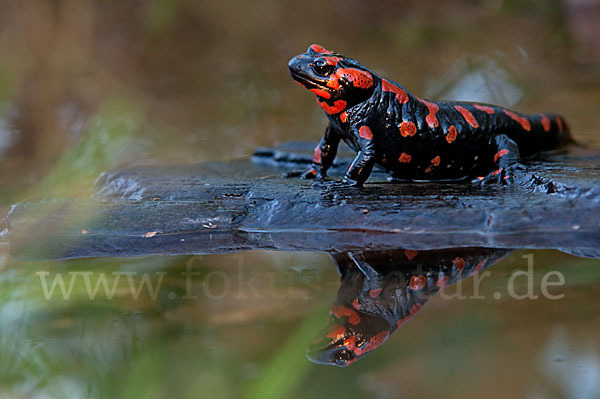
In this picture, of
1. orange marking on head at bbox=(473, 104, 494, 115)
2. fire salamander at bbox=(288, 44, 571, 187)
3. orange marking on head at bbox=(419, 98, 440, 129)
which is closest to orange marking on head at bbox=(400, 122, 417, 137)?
fire salamander at bbox=(288, 44, 571, 187)

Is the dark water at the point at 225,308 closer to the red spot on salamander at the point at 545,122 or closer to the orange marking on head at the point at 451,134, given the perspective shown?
the red spot on salamander at the point at 545,122

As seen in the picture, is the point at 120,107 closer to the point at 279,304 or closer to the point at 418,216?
the point at 279,304

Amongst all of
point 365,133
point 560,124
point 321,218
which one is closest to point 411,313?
point 321,218

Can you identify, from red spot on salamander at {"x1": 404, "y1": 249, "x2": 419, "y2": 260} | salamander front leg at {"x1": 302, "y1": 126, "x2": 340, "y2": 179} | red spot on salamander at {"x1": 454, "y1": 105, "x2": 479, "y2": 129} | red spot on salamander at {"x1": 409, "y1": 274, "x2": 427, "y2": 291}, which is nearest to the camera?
red spot on salamander at {"x1": 409, "y1": 274, "x2": 427, "y2": 291}

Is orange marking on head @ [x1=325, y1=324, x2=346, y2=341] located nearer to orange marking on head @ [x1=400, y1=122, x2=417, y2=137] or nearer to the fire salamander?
the fire salamander

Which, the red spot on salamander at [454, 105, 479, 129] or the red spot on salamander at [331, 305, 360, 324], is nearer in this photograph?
the red spot on salamander at [331, 305, 360, 324]

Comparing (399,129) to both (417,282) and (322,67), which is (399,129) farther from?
(417,282)

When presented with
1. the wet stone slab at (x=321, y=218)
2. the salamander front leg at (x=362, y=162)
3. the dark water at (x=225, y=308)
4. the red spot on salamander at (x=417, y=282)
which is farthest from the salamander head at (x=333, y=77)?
the red spot on salamander at (x=417, y=282)
